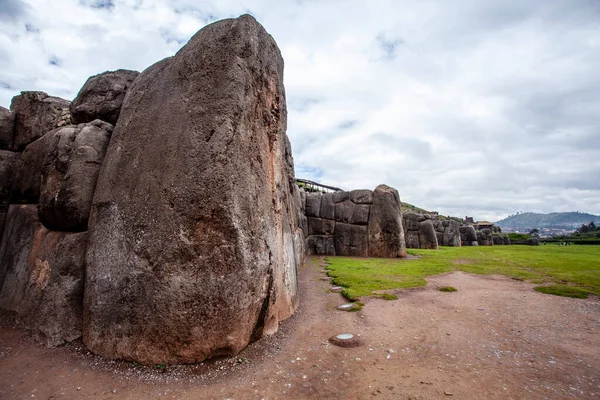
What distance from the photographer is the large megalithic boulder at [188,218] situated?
421 centimetres

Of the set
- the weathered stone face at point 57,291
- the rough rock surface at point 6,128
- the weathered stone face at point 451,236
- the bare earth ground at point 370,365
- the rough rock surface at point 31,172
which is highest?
the rough rock surface at point 6,128

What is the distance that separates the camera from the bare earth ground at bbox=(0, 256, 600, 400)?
143 inches

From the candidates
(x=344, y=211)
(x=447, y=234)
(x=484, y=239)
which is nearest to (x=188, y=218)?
(x=344, y=211)

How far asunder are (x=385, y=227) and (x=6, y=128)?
17.1 m

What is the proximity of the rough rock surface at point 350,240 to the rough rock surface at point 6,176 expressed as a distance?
16224 millimetres

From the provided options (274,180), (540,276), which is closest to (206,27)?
(274,180)

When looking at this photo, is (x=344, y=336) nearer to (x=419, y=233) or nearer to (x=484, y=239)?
(x=419, y=233)

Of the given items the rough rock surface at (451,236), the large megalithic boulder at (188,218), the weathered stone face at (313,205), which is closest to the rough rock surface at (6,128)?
the large megalithic boulder at (188,218)

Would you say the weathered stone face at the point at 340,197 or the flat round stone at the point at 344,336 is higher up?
the weathered stone face at the point at 340,197

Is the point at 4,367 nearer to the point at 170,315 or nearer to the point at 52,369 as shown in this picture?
the point at 52,369

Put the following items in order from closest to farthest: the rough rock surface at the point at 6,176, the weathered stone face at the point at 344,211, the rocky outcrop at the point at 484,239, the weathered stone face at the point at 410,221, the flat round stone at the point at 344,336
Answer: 1. the flat round stone at the point at 344,336
2. the rough rock surface at the point at 6,176
3. the weathered stone face at the point at 344,211
4. the weathered stone face at the point at 410,221
5. the rocky outcrop at the point at 484,239

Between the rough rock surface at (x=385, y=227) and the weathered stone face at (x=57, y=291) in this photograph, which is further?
the rough rock surface at (x=385, y=227)

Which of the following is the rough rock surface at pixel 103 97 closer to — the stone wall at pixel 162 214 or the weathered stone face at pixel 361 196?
the stone wall at pixel 162 214

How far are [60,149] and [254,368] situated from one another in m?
5.29
